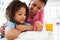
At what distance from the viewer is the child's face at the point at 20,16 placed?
126 cm

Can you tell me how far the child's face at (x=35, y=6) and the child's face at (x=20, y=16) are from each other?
9 centimetres

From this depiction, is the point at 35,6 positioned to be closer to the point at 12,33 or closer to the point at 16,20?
the point at 16,20

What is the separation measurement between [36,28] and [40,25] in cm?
5

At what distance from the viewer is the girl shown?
125cm

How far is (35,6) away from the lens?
131 centimetres

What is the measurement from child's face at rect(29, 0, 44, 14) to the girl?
2.5 inches

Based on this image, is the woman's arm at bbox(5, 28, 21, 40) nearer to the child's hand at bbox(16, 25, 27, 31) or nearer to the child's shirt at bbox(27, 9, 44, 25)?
the child's hand at bbox(16, 25, 27, 31)

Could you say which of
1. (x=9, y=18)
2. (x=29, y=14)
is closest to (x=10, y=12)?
(x=9, y=18)

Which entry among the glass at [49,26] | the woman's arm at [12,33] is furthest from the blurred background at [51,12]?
the woman's arm at [12,33]

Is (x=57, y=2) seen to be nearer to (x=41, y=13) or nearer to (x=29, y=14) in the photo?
(x=41, y=13)

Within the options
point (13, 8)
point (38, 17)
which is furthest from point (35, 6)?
point (13, 8)

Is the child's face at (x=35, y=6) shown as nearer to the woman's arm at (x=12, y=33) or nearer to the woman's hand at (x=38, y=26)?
the woman's hand at (x=38, y=26)

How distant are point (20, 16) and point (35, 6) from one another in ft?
0.61

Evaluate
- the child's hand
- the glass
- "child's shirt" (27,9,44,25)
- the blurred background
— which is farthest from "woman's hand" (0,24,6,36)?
the glass
